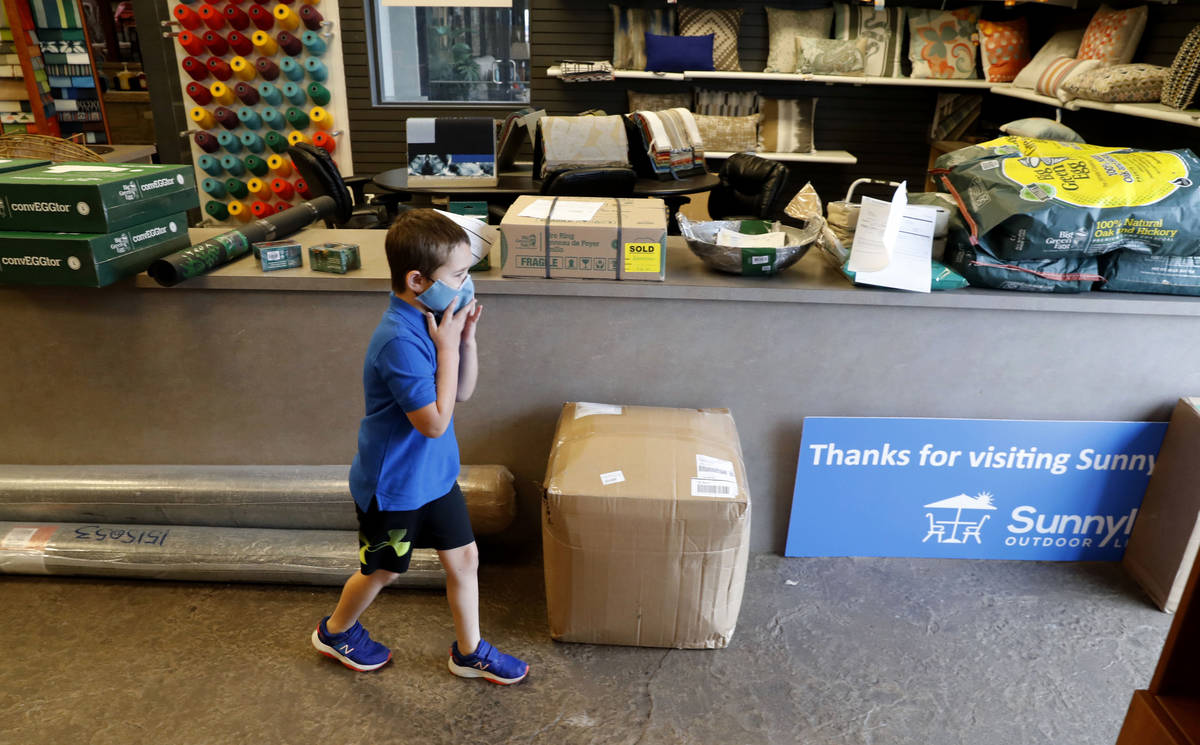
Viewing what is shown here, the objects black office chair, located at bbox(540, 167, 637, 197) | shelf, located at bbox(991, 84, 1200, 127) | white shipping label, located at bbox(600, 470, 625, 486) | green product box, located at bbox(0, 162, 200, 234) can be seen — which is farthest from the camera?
black office chair, located at bbox(540, 167, 637, 197)

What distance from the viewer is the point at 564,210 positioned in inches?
90.0

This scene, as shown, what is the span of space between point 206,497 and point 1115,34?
4.44 meters

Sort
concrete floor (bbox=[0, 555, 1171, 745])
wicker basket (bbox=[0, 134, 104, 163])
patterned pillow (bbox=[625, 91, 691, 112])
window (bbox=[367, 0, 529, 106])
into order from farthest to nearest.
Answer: window (bbox=[367, 0, 529, 106]), patterned pillow (bbox=[625, 91, 691, 112]), wicker basket (bbox=[0, 134, 104, 163]), concrete floor (bbox=[0, 555, 1171, 745])

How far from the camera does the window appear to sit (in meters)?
6.18

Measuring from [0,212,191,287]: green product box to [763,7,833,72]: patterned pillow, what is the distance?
460 centimetres

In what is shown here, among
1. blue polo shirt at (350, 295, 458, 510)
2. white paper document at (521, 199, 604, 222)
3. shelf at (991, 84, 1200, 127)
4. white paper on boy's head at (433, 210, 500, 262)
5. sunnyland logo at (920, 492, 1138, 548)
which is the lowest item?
sunnyland logo at (920, 492, 1138, 548)

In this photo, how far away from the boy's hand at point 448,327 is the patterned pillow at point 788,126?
15.2ft

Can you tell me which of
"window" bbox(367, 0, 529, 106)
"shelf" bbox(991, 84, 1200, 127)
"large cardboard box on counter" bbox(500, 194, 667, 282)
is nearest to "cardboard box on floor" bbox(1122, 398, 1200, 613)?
"shelf" bbox(991, 84, 1200, 127)

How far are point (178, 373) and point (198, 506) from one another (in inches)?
15.3

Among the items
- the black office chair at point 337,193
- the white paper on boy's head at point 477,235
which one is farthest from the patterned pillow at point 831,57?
the white paper on boy's head at point 477,235

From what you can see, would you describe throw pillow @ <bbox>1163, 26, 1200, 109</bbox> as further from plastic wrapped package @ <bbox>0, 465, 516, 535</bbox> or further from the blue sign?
plastic wrapped package @ <bbox>0, 465, 516, 535</bbox>

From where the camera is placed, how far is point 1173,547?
2.22 m

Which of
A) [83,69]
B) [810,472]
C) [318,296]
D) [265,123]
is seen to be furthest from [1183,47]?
[83,69]

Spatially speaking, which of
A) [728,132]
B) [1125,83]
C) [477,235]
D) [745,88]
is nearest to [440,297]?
[477,235]
